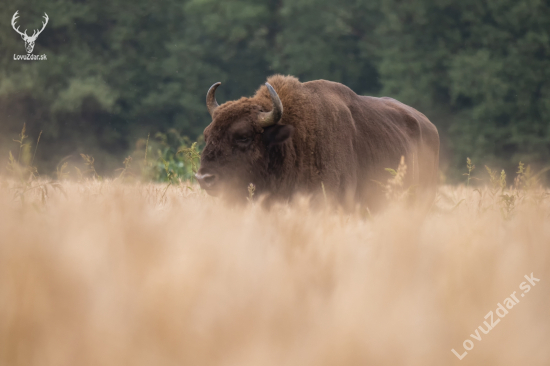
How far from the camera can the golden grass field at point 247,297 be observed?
109cm

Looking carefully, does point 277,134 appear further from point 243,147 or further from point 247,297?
point 247,297

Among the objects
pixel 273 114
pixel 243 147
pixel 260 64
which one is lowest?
pixel 243 147

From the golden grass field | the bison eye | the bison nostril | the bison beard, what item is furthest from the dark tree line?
the golden grass field

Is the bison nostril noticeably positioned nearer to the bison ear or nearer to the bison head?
the bison head

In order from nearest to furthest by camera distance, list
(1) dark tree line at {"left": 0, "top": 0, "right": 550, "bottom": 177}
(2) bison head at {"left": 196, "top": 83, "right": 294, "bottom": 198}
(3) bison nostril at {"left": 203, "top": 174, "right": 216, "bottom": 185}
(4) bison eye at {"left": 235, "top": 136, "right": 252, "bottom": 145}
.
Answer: (3) bison nostril at {"left": 203, "top": 174, "right": 216, "bottom": 185} → (2) bison head at {"left": 196, "top": 83, "right": 294, "bottom": 198} → (4) bison eye at {"left": 235, "top": 136, "right": 252, "bottom": 145} → (1) dark tree line at {"left": 0, "top": 0, "right": 550, "bottom": 177}

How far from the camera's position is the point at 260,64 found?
21.4m

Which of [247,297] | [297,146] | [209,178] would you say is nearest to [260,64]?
[297,146]

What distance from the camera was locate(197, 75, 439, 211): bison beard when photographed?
174 inches

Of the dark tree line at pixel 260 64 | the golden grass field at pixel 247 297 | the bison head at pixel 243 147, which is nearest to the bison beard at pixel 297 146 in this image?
the bison head at pixel 243 147

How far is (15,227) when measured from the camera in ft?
4.90

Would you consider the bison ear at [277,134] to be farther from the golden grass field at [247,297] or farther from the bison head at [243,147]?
the golden grass field at [247,297]

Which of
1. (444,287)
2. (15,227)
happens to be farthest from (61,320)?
(444,287)

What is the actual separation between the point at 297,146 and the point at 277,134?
248 mm

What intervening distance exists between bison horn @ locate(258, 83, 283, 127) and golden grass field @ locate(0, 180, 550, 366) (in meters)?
2.88
